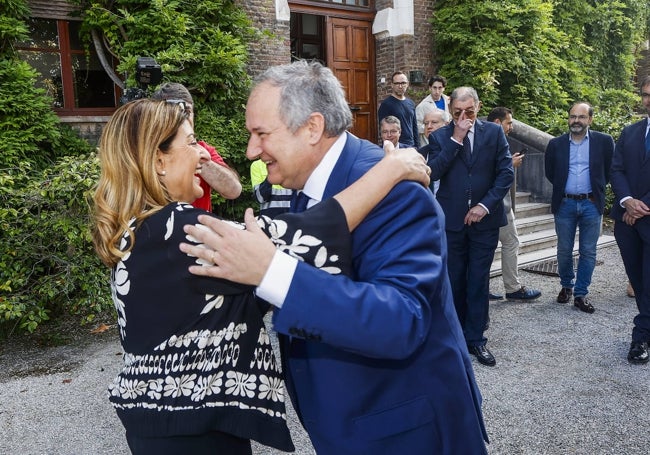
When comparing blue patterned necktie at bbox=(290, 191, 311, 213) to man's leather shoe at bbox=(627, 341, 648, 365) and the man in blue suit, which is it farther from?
man's leather shoe at bbox=(627, 341, 648, 365)

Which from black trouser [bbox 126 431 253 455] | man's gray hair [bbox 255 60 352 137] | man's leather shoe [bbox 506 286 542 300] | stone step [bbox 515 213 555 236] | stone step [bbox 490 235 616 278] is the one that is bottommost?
man's leather shoe [bbox 506 286 542 300]

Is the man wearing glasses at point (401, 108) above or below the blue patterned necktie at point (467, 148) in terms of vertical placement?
above

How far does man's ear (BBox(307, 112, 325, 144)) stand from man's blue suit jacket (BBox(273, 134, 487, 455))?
0.29 feet

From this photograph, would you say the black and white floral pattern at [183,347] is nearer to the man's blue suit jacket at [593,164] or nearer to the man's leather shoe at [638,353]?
the man's leather shoe at [638,353]

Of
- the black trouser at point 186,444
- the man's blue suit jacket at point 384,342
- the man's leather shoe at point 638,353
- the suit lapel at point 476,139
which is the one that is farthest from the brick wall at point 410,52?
the black trouser at point 186,444

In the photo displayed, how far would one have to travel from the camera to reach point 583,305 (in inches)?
238

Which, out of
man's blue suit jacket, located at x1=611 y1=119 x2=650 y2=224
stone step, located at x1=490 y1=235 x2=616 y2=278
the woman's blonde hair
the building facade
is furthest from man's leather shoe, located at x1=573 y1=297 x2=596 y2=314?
the building facade

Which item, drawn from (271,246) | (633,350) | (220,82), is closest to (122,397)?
(271,246)

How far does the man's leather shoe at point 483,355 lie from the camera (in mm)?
4688

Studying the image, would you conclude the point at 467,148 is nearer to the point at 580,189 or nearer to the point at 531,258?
the point at 580,189

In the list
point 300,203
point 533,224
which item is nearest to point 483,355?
point 300,203

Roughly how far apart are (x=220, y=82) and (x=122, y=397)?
701 cm

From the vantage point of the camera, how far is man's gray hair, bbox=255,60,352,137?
5.09 feet

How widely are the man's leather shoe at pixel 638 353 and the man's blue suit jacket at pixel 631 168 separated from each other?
1.10 meters
